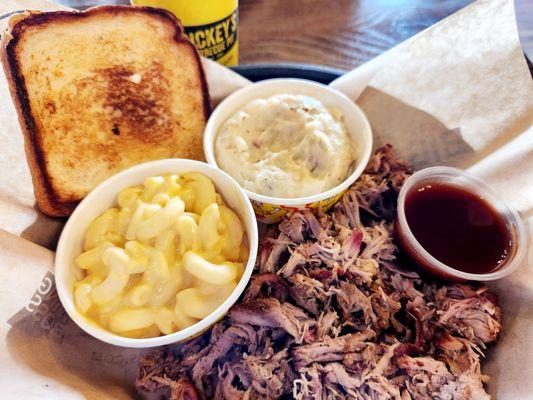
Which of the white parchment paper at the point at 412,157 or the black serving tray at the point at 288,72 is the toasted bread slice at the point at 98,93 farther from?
the black serving tray at the point at 288,72

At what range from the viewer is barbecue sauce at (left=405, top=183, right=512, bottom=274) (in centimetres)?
124

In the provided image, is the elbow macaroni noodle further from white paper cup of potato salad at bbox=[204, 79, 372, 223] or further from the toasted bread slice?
the toasted bread slice

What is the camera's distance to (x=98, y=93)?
1.38m

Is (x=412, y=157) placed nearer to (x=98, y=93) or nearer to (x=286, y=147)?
(x=286, y=147)

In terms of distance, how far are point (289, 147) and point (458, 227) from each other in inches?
22.5

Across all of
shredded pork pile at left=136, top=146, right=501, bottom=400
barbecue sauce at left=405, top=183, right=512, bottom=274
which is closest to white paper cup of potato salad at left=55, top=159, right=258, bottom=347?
shredded pork pile at left=136, top=146, right=501, bottom=400

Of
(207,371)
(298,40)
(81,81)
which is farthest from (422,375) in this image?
(298,40)

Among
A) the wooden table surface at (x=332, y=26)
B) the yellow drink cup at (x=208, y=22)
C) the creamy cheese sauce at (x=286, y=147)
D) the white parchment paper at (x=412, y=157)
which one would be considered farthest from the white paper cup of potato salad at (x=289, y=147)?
the wooden table surface at (x=332, y=26)

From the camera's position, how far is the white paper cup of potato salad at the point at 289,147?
129cm

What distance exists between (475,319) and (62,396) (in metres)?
1.05

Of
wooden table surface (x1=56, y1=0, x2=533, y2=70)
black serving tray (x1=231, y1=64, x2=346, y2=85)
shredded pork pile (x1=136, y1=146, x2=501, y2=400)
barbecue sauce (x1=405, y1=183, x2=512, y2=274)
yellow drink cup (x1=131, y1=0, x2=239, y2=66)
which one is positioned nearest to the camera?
shredded pork pile (x1=136, y1=146, x2=501, y2=400)

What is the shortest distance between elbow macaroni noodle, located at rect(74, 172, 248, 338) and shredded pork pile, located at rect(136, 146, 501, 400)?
116mm

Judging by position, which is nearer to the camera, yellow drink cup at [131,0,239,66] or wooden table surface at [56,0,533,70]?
yellow drink cup at [131,0,239,66]

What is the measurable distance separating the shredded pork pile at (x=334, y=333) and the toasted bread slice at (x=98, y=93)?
574 mm
